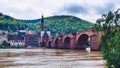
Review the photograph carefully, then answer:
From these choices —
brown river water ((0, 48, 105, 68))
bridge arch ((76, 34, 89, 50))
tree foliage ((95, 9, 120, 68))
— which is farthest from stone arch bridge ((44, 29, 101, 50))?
tree foliage ((95, 9, 120, 68))

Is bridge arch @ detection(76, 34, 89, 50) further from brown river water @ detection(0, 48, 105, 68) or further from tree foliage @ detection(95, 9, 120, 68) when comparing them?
tree foliage @ detection(95, 9, 120, 68)

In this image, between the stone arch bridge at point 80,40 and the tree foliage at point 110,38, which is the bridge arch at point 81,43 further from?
the tree foliage at point 110,38

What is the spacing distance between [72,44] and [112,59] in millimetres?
105608

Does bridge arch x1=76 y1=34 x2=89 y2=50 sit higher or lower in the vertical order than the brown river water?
higher

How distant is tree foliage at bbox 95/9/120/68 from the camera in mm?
32406

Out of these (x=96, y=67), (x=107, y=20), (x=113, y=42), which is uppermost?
(x=107, y=20)

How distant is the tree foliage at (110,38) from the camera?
32.4m

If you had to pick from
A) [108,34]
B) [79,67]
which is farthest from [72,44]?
[108,34]

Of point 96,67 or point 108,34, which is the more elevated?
point 108,34

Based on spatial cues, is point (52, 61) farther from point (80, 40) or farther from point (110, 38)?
point (80, 40)

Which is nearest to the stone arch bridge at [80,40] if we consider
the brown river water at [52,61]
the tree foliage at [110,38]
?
the brown river water at [52,61]

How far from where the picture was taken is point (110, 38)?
1372 inches

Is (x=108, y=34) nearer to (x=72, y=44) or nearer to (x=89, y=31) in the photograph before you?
(x=89, y=31)

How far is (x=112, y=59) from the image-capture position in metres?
32.9
